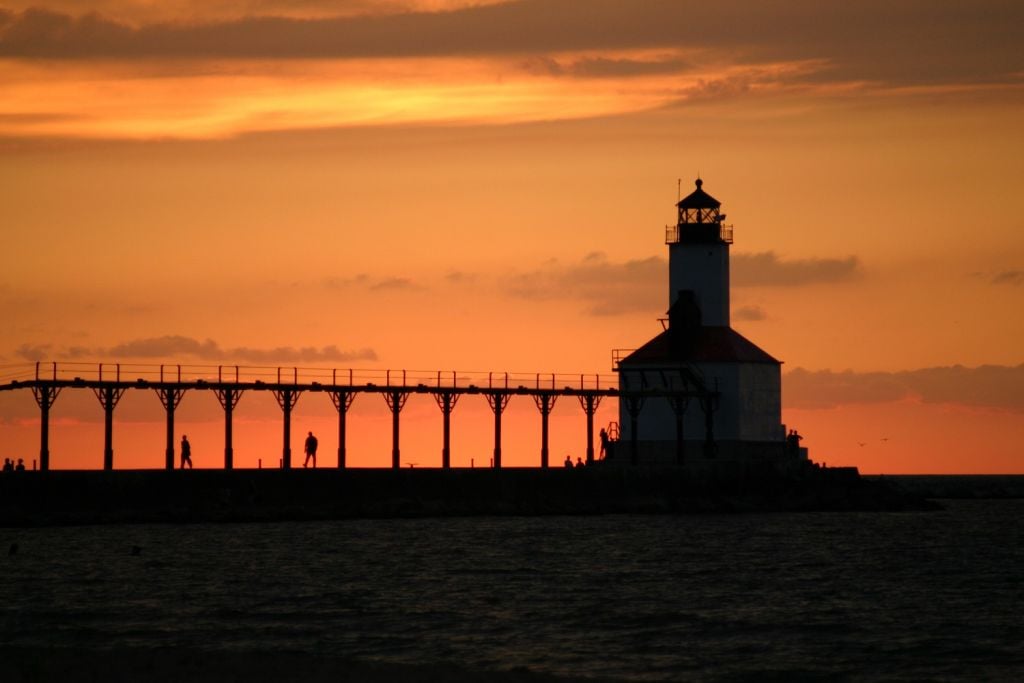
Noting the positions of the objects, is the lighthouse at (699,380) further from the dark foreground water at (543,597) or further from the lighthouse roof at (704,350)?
the dark foreground water at (543,597)

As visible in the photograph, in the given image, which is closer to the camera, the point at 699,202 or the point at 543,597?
the point at 543,597

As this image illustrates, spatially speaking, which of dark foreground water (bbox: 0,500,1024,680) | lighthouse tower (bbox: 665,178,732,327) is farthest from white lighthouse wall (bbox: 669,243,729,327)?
dark foreground water (bbox: 0,500,1024,680)

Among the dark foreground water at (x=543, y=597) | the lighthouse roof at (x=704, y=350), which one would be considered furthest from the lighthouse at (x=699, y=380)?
the dark foreground water at (x=543, y=597)

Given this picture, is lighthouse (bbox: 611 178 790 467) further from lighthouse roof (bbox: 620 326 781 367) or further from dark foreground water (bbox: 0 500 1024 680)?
dark foreground water (bbox: 0 500 1024 680)

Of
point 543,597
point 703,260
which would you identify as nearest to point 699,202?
point 703,260

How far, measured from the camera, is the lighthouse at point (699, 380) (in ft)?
301

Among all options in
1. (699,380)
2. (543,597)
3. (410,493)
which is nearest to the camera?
(543,597)

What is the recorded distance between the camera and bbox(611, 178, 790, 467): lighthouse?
9169cm

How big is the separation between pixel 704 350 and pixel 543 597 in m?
45.7

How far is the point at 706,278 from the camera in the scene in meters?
93.9

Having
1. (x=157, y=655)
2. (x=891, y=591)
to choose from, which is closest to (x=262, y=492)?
(x=891, y=591)

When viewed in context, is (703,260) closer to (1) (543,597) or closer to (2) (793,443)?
(2) (793,443)

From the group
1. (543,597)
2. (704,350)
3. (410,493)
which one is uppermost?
(704,350)

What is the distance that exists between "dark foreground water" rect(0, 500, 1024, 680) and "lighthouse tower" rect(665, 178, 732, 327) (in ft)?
63.3
